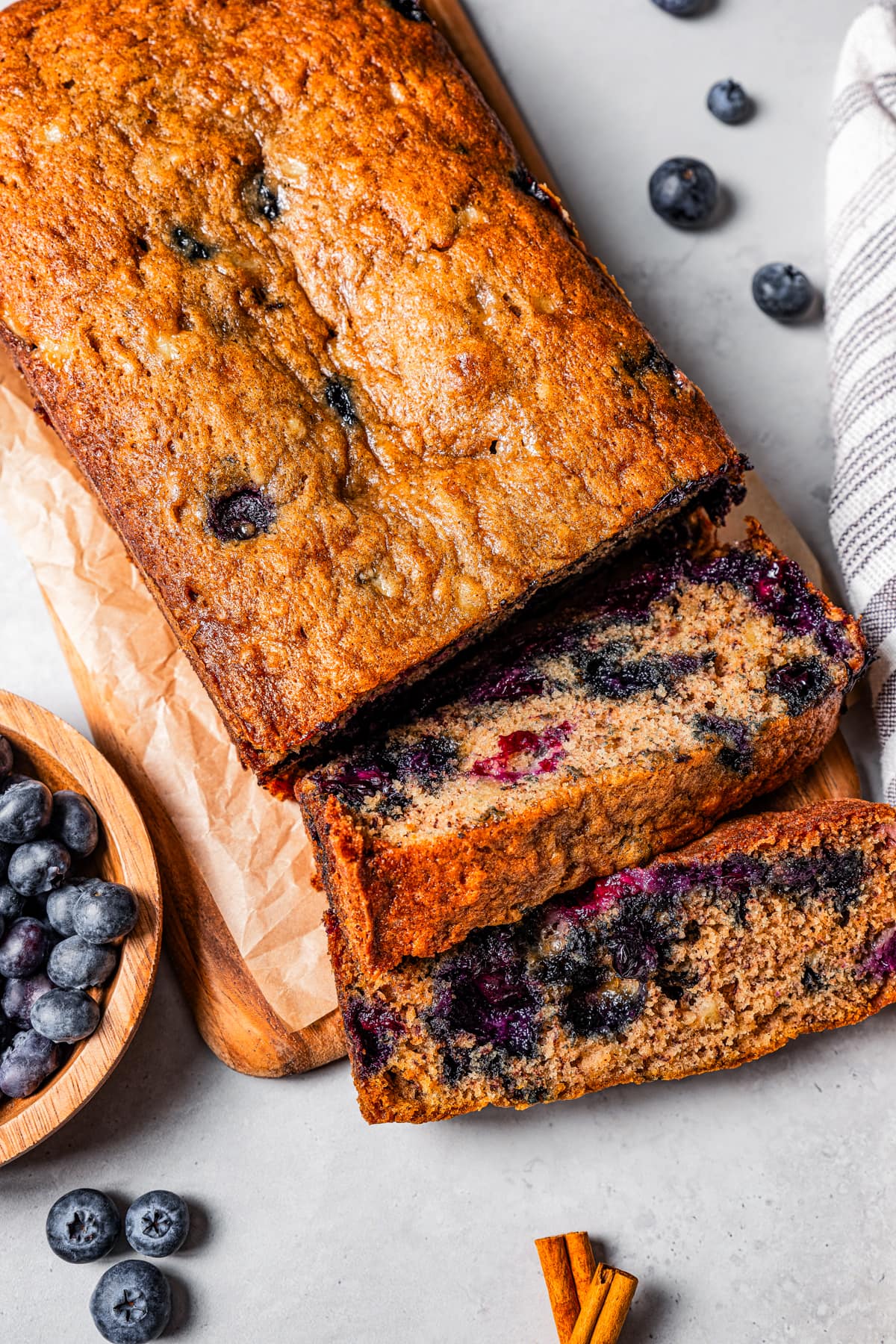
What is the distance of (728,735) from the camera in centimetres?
288

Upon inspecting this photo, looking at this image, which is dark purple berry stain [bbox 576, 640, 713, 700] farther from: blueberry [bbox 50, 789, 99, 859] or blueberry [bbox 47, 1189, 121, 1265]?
blueberry [bbox 47, 1189, 121, 1265]

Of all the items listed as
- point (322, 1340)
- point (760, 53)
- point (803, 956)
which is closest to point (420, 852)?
point (803, 956)

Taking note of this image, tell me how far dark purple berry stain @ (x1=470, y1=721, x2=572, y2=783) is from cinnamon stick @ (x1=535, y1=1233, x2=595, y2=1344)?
4.18 feet

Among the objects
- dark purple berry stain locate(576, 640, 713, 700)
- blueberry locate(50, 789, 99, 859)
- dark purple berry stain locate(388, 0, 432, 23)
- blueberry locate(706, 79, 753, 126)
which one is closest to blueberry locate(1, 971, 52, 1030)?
blueberry locate(50, 789, 99, 859)

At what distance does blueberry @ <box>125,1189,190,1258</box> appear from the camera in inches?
121

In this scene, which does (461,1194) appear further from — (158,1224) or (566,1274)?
(158,1224)

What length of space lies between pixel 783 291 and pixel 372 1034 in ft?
8.47

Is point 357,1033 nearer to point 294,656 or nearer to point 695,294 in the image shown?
point 294,656

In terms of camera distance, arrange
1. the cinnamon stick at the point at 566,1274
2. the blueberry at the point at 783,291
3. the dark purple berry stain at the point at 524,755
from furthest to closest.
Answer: the blueberry at the point at 783,291 < the cinnamon stick at the point at 566,1274 < the dark purple berry stain at the point at 524,755

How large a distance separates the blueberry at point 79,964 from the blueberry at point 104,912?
0.03 metres

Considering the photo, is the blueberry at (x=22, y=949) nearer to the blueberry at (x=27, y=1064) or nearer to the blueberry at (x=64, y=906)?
the blueberry at (x=64, y=906)

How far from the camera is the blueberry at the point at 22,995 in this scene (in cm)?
293

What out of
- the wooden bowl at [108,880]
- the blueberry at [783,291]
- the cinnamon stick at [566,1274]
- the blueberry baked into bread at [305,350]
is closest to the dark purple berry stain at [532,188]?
the blueberry baked into bread at [305,350]

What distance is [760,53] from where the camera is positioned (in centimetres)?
389
